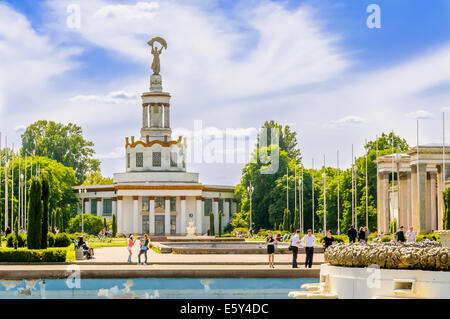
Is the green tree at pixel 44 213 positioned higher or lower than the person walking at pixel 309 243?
higher

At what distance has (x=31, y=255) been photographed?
30281mm

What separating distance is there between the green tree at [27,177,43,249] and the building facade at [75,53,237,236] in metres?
56.7

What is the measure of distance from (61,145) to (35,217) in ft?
267

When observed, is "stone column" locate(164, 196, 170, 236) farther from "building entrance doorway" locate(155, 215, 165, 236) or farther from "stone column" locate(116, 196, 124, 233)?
"stone column" locate(116, 196, 124, 233)

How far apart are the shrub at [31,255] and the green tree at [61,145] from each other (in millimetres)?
79669

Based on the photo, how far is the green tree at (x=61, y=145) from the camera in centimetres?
11088

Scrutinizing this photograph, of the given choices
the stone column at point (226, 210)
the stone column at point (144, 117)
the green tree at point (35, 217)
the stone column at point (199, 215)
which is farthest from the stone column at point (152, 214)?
the green tree at point (35, 217)

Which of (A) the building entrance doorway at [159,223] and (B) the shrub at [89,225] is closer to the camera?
(B) the shrub at [89,225]

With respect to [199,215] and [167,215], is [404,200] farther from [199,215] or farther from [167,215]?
[167,215]

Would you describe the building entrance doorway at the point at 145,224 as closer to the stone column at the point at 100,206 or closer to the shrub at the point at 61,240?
the stone column at the point at 100,206

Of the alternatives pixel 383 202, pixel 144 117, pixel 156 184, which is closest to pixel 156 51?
pixel 144 117

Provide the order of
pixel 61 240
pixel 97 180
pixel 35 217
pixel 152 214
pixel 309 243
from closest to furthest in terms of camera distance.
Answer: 1. pixel 309 243
2. pixel 35 217
3. pixel 61 240
4. pixel 152 214
5. pixel 97 180
